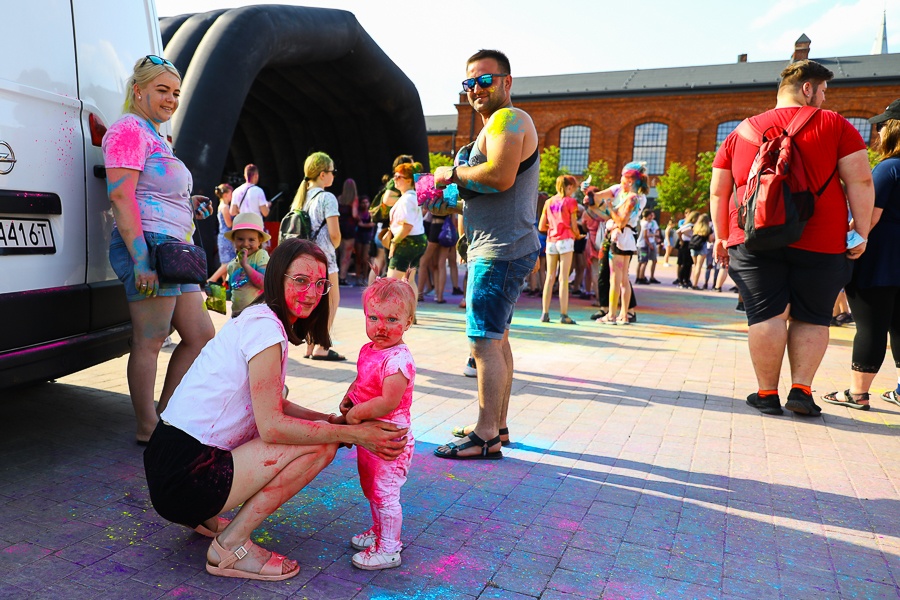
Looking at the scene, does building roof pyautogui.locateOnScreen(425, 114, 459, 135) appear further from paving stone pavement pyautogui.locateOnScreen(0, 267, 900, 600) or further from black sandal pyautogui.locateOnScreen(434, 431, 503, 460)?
black sandal pyautogui.locateOnScreen(434, 431, 503, 460)

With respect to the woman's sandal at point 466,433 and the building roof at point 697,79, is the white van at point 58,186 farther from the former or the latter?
the building roof at point 697,79

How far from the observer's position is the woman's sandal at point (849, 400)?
500 cm

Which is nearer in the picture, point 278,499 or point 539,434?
point 278,499

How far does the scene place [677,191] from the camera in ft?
157

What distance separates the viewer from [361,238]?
46.3 feet

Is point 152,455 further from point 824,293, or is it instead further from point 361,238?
point 361,238

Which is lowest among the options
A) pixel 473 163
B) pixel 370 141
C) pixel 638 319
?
pixel 638 319

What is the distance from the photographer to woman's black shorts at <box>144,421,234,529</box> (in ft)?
7.31

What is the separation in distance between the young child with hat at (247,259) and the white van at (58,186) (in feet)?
3.51

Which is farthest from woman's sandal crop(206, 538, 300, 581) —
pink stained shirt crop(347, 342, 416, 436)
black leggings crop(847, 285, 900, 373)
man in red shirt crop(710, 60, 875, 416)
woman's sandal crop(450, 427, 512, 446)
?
black leggings crop(847, 285, 900, 373)

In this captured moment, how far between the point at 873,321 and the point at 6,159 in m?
5.61

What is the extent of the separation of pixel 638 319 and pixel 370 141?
26.8 ft

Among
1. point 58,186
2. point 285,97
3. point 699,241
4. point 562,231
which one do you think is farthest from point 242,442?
point 699,241

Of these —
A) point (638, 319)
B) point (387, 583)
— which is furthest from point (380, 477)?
point (638, 319)
